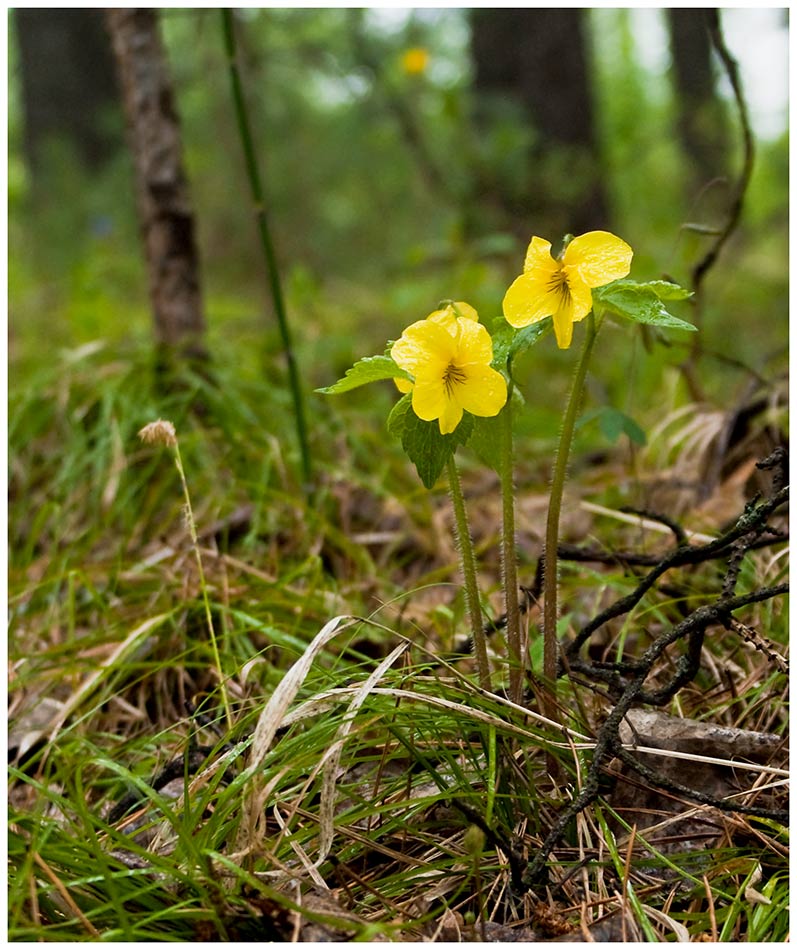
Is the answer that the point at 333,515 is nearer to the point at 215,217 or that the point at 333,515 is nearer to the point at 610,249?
the point at 610,249

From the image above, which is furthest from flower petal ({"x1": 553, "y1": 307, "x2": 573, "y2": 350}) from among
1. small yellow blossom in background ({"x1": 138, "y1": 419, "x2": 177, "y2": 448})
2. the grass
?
small yellow blossom in background ({"x1": 138, "y1": 419, "x2": 177, "y2": 448})

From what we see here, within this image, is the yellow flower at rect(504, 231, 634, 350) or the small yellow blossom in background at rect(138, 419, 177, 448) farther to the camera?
the small yellow blossom in background at rect(138, 419, 177, 448)

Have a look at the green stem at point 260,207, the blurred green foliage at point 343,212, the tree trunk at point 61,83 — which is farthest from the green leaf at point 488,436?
the tree trunk at point 61,83

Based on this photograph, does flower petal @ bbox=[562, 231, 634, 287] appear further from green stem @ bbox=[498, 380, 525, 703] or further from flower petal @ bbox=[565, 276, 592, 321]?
green stem @ bbox=[498, 380, 525, 703]

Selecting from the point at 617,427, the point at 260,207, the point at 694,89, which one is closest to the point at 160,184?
the point at 260,207

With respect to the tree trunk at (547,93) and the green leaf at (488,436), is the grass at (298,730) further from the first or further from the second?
the tree trunk at (547,93)

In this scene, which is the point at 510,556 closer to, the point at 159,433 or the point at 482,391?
the point at 482,391
